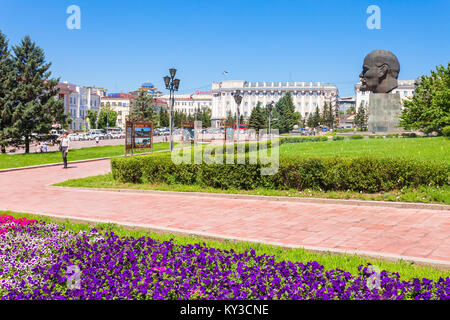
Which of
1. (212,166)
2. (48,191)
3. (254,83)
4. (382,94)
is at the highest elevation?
(254,83)

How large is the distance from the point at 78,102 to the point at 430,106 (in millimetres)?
90815

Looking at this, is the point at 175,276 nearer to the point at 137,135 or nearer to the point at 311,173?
the point at 311,173

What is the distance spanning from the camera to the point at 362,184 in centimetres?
878

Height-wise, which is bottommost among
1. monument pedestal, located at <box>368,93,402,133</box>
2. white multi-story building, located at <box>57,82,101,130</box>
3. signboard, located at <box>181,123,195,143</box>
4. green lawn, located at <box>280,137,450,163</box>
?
green lawn, located at <box>280,137,450,163</box>

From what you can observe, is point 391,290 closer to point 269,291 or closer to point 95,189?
point 269,291

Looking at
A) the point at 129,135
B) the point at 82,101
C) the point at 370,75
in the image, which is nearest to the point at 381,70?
the point at 370,75

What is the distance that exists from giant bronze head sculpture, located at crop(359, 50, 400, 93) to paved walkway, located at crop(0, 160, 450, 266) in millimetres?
21309

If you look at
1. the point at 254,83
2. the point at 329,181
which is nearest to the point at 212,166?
the point at 329,181

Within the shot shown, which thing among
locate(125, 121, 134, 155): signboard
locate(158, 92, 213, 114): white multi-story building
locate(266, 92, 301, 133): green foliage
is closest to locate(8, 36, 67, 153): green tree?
locate(125, 121, 134, 155): signboard

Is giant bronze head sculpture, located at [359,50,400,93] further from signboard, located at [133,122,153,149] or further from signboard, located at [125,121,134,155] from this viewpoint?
signboard, located at [125,121,134,155]

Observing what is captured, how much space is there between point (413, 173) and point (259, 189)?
131 inches

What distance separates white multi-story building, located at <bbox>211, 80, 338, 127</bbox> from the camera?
123 meters

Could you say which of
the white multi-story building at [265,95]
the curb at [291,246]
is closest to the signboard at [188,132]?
the curb at [291,246]

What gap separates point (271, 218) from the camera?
7.26 meters
